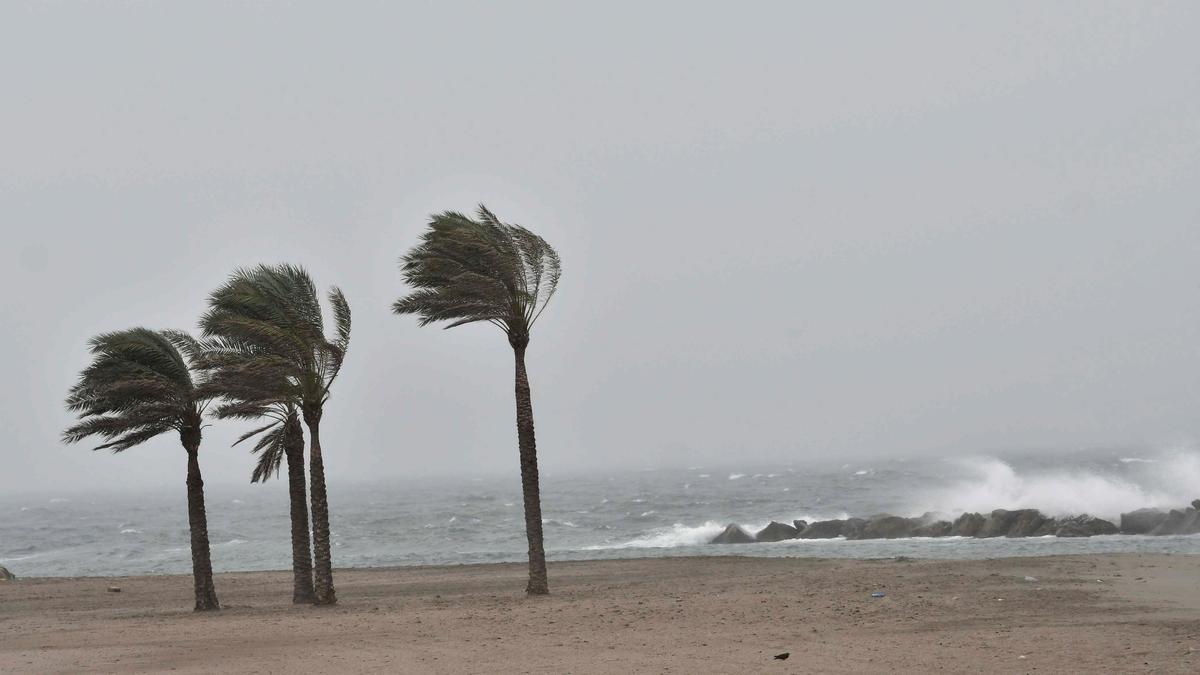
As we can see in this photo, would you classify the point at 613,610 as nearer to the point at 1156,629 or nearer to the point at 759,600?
the point at 759,600

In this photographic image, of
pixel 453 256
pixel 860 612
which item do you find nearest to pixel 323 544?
pixel 453 256

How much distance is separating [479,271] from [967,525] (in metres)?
28.2

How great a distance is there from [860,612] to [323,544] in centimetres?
1193

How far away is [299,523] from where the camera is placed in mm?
24906

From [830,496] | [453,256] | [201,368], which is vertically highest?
[453,256]

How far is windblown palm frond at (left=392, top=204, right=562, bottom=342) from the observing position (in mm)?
24922

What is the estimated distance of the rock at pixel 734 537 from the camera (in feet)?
158

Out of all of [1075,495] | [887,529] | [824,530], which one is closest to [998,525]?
[887,529]

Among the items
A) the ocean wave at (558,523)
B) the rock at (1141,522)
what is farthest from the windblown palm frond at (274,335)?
the ocean wave at (558,523)

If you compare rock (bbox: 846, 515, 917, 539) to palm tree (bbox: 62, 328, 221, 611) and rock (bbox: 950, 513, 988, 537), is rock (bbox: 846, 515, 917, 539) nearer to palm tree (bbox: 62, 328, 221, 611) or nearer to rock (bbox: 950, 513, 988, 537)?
rock (bbox: 950, 513, 988, 537)

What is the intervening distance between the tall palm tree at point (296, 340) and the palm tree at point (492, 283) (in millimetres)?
2047

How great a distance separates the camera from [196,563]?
81.5 feet

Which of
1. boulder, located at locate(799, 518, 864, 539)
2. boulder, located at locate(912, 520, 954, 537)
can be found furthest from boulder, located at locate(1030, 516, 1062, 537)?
boulder, located at locate(799, 518, 864, 539)

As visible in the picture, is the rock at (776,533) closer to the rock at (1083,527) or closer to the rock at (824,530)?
the rock at (824,530)
